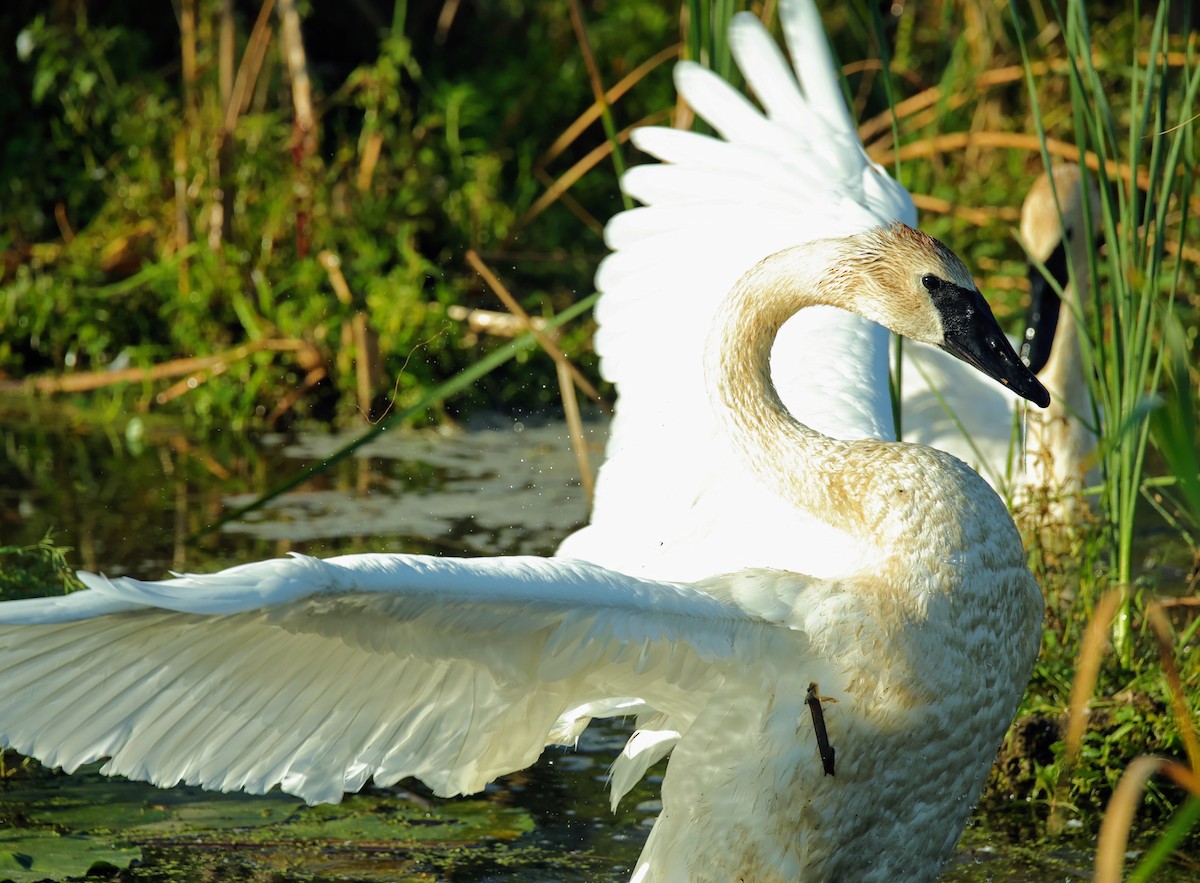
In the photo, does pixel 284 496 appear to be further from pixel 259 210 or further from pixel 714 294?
pixel 714 294

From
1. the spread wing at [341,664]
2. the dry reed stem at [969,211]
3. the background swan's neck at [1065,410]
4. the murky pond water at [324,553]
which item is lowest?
the murky pond water at [324,553]

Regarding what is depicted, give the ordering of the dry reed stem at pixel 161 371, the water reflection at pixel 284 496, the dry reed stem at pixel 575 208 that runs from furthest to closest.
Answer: the dry reed stem at pixel 161 371 → the dry reed stem at pixel 575 208 → the water reflection at pixel 284 496

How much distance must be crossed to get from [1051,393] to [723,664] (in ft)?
8.60

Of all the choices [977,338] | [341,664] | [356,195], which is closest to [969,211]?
[356,195]

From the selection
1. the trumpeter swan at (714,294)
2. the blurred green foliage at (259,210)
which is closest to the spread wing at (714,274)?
the trumpeter swan at (714,294)

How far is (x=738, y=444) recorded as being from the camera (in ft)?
10.2

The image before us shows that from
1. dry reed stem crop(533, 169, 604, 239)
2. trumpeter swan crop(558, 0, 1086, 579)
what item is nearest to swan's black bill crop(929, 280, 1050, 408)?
trumpeter swan crop(558, 0, 1086, 579)

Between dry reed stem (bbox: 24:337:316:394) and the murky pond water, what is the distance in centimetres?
25

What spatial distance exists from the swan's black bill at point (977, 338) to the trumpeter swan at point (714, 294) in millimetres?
476

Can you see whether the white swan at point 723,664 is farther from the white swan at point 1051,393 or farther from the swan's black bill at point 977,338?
A: the white swan at point 1051,393

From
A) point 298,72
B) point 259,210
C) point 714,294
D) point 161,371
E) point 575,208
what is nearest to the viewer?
point 714,294

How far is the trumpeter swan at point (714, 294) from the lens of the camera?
11.6ft

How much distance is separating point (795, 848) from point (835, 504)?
0.61 m

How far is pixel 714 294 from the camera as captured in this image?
12.7 ft
